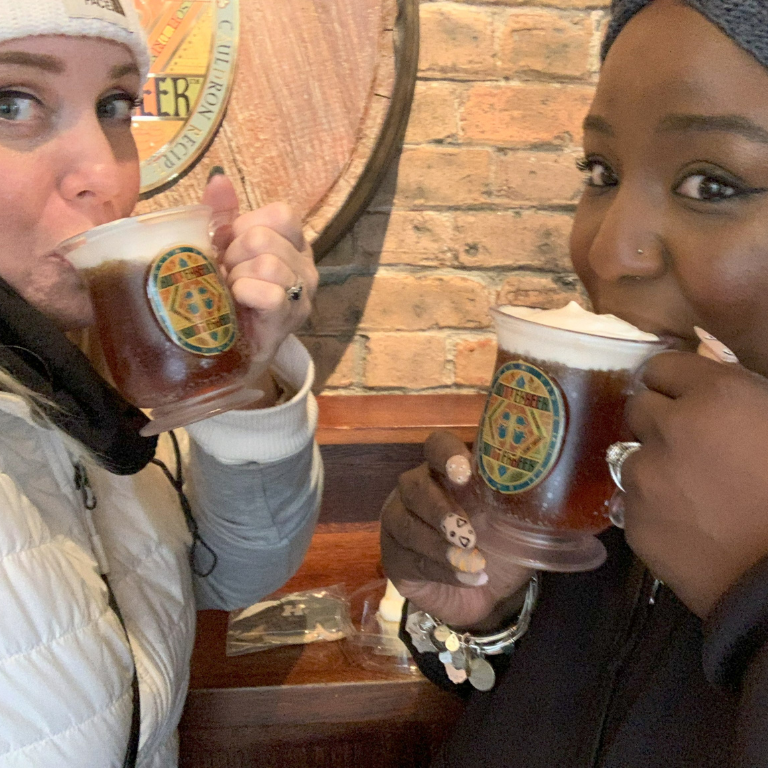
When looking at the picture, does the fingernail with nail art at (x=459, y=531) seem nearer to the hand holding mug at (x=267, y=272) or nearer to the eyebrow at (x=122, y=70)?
the hand holding mug at (x=267, y=272)

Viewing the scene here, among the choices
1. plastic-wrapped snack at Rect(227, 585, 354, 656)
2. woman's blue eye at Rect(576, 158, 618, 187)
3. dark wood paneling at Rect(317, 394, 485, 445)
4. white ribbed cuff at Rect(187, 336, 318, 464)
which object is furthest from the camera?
dark wood paneling at Rect(317, 394, 485, 445)

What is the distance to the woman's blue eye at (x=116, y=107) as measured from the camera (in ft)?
2.70

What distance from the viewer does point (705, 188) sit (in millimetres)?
609

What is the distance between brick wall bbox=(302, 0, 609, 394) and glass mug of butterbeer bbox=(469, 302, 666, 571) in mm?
852

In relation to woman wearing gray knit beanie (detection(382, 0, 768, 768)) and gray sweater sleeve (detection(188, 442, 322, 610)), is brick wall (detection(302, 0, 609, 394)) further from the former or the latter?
woman wearing gray knit beanie (detection(382, 0, 768, 768))

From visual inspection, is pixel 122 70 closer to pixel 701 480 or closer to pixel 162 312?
pixel 162 312

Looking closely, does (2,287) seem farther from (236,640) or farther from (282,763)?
(282,763)

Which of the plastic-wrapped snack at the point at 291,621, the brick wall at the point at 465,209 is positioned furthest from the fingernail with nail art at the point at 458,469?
the brick wall at the point at 465,209

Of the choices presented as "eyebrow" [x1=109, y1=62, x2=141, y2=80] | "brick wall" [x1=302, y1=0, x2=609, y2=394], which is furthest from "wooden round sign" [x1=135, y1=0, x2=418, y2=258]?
"eyebrow" [x1=109, y1=62, x2=141, y2=80]

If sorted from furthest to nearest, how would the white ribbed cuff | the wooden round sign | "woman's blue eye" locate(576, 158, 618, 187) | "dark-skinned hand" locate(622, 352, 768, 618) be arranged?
the wooden round sign < the white ribbed cuff < "woman's blue eye" locate(576, 158, 618, 187) < "dark-skinned hand" locate(622, 352, 768, 618)

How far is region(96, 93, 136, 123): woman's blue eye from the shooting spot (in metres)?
0.82

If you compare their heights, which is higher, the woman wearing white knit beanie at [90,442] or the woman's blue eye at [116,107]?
the woman's blue eye at [116,107]

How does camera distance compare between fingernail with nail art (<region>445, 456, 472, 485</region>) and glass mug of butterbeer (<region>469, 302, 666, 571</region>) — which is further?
fingernail with nail art (<region>445, 456, 472, 485</region>)

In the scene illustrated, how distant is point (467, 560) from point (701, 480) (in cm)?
34
